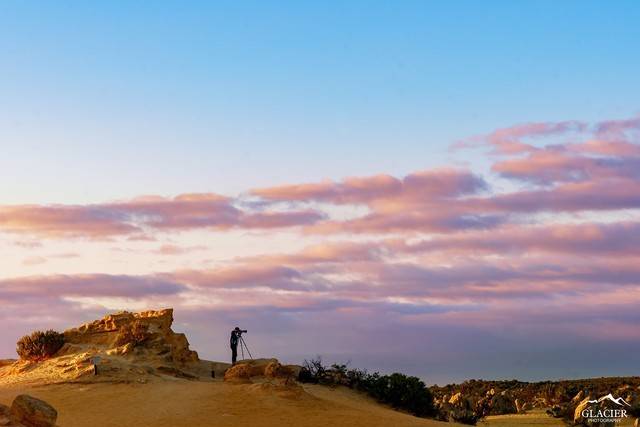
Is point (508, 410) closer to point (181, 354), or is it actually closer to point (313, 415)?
point (181, 354)

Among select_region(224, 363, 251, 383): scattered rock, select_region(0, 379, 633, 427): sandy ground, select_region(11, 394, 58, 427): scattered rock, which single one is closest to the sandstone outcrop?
select_region(0, 379, 633, 427): sandy ground

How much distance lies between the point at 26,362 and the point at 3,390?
620 cm

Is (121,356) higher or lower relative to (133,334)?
lower

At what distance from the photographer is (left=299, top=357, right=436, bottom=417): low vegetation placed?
3366 centimetres

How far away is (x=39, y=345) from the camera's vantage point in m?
36.3

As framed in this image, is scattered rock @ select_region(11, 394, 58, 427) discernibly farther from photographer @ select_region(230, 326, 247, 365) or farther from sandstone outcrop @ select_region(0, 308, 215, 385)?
photographer @ select_region(230, 326, 247, 365)

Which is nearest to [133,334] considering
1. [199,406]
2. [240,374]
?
[240,374]

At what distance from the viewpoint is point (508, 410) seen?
4531 centimetres

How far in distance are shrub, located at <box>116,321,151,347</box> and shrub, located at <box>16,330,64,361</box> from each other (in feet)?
9.20

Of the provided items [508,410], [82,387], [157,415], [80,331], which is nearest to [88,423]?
[157,415]

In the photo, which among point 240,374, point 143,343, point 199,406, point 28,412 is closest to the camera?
point 28,412

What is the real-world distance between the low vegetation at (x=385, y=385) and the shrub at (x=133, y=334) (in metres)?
6.85

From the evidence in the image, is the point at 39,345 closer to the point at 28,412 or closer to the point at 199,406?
the point at 199,406

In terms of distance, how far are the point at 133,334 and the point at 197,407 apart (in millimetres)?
10113
